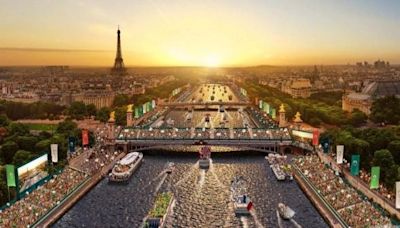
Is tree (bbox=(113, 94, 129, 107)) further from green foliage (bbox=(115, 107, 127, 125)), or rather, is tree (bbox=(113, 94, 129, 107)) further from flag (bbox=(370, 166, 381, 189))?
flag (bbox=(370, 166, 381, 189))

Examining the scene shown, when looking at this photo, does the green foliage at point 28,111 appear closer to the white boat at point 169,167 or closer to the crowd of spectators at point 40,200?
the white boat at point 169,167

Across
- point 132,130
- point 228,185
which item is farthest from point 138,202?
point 132,130

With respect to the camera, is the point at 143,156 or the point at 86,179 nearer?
the point at 86,179

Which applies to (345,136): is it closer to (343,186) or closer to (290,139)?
(290,139)

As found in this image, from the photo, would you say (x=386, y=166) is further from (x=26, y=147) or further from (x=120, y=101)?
(x=120, y=101)

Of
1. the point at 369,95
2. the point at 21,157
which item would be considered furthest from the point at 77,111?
the point at 369,95

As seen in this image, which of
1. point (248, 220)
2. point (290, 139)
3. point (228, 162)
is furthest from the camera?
point (290, 139)
